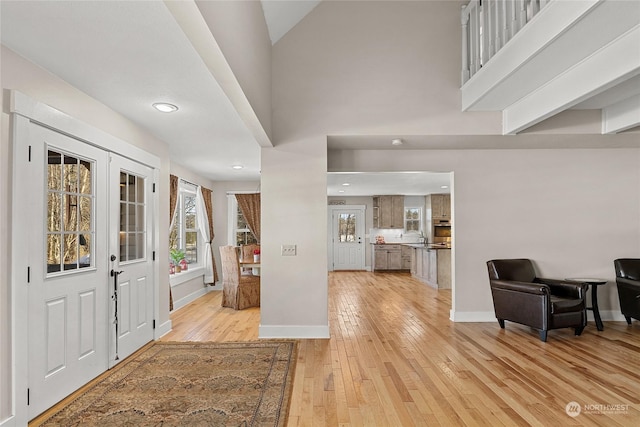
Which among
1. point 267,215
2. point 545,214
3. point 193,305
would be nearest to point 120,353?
point 267,215

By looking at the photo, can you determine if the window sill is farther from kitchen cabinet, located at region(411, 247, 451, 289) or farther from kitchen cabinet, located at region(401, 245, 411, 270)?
kitchen cabinet, located at region(401, 245, 411, 270)

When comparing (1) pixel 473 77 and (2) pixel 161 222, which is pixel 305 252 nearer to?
(2) pixel 161 222

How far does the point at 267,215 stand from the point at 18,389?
272 centimetres

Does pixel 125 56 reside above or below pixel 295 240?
above

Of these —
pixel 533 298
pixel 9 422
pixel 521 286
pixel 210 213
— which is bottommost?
pixel 9 422

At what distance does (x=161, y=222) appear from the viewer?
466 cm

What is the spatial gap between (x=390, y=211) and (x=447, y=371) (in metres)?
8.43

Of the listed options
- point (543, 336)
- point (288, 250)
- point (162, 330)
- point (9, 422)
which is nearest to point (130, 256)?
point (162, 330)

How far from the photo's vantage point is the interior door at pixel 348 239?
1202 centimetres

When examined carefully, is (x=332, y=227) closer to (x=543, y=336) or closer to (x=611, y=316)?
(x=611, y=316)

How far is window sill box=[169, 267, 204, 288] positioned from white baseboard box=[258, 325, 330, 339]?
221 cm

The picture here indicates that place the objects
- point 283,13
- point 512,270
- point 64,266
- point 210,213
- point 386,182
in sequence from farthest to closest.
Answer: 1. point 386,182
2. point 210,213
3. point 512,270
4. point 283,13
5. point 64,266

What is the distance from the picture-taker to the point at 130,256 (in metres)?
3.93

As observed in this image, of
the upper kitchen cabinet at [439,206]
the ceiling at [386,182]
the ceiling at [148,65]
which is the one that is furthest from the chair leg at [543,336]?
the upper kitchen cabinet at [439,206]
